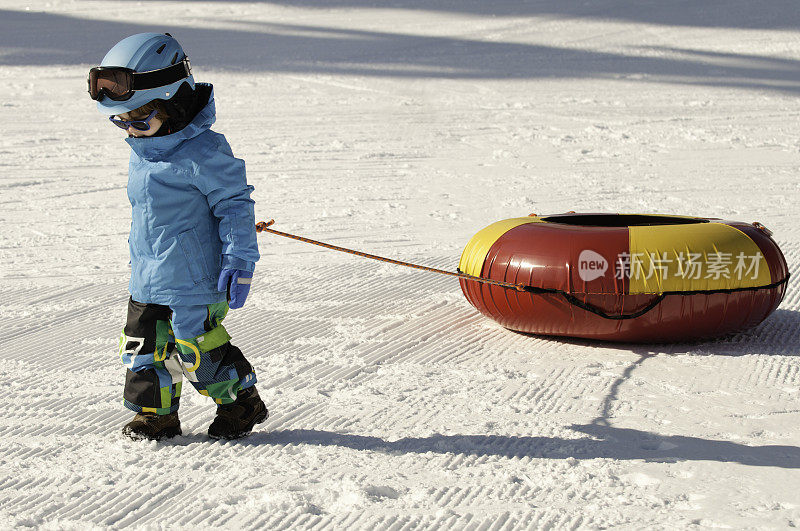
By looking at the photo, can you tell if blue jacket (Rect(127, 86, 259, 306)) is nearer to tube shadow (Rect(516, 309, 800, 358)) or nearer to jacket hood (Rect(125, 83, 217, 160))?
jacket hood (Rect(125, 83, 217, 160))

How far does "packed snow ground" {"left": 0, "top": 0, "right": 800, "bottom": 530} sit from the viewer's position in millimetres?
2654

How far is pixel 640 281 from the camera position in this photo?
391cm

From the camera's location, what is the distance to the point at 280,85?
12727mm

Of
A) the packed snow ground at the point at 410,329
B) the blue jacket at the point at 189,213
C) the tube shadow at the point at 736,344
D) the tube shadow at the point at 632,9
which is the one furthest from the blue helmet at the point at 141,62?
the tube shadow at the point at 632,9

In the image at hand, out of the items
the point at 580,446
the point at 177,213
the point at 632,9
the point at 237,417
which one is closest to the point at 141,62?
the point at 177,213

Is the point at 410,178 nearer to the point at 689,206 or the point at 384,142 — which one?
the point at 384,142

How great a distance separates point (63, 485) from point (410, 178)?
5723 mm

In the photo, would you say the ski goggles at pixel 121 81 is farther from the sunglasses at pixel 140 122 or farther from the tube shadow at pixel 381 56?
the tube shadow at pixel 381 56

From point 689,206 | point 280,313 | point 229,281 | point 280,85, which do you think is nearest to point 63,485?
point 229,281

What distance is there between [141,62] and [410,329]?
6.59 feet

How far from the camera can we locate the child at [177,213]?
9.04 feet

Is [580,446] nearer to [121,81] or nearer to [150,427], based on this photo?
[150,427]

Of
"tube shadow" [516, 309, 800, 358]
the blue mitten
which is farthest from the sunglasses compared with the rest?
"tube shadow" [516, 309, 800, 358]

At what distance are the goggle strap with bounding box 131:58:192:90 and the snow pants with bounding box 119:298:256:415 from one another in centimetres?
65
